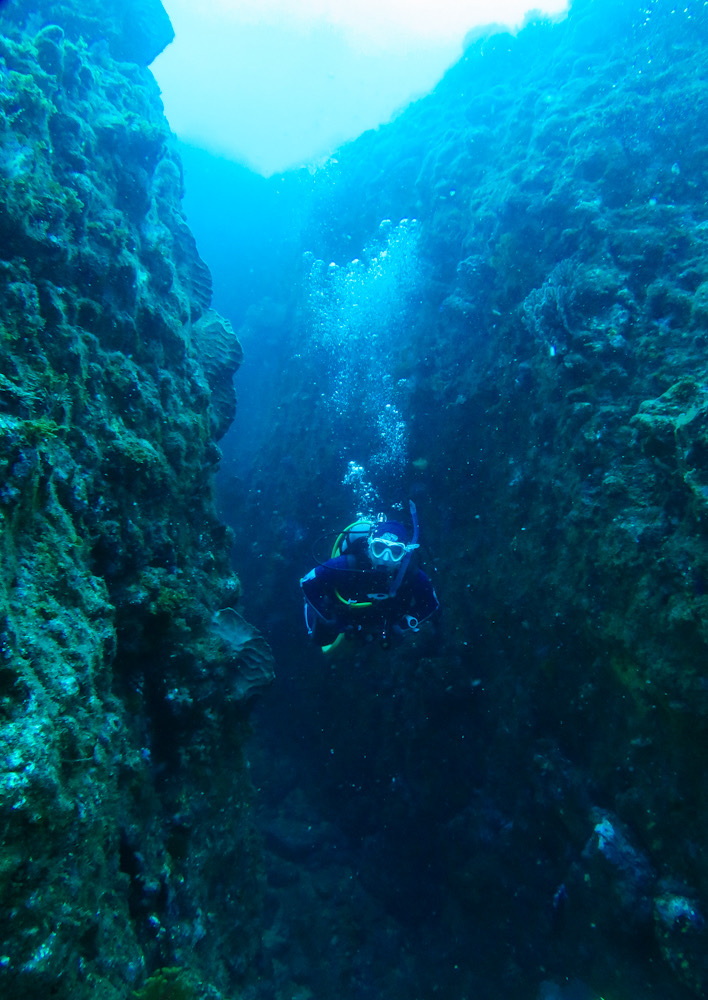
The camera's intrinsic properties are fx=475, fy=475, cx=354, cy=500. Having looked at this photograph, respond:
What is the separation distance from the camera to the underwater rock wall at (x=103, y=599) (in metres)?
1.97

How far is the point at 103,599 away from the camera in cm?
294

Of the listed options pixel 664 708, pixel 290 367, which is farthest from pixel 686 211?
pixel 290 367

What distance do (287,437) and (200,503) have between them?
7.60 metres

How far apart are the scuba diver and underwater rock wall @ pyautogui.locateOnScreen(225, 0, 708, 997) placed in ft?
5.21

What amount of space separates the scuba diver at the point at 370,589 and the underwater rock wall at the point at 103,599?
96 centimetres

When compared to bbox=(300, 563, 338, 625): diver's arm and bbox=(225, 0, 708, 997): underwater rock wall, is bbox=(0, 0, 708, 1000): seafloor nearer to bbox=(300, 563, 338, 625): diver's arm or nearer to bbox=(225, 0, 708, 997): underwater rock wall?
bbox=(225, 0, 708, 997): underwater rock wall

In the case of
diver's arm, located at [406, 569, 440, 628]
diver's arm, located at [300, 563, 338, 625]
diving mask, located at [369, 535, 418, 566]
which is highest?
diving mask, located at [369, 535, 418, 566]

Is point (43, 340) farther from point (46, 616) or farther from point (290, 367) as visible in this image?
point (290, 367)

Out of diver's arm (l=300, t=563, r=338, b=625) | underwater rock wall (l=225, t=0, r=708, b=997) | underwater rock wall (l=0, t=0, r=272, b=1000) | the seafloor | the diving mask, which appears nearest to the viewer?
underwater rock wall (l=0, t=0, r=272, b=1000)

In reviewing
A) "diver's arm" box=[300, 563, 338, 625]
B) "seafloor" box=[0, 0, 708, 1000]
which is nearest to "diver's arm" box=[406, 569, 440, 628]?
"diver's arm" box=[300, 563, 338, 625]

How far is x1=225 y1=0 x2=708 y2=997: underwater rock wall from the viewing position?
3.83m

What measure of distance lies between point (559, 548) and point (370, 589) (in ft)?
7.16

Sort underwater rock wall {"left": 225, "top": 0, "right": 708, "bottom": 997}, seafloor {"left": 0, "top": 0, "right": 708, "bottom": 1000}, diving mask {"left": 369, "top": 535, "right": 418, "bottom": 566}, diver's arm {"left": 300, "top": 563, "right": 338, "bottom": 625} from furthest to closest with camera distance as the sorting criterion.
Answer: diver's arm {"left": 300, "top": 563, "right": 338, "bottom": 625} < diving mask {"left": 369, "top": 535, "right": 418, "bottom": 566} < underwater rock wall {"left": 225, "top": 0, "right": 708, "bottom": 997} < seafloor {"left": 0, "top": 0, "right": 708, "bottom": 1000}

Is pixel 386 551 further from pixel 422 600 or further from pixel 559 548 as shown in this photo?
pixel 559 548
